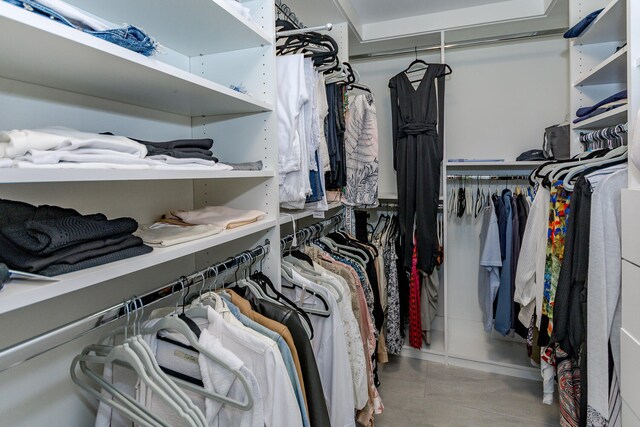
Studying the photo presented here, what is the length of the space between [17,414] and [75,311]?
0.26m

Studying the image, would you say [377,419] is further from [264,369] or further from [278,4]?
[278,4]

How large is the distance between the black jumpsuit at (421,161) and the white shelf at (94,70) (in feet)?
4.62

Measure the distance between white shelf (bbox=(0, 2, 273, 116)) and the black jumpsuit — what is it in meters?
1.41

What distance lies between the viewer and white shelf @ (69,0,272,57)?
0.97m

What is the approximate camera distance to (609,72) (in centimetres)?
175

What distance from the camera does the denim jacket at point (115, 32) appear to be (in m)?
0.59

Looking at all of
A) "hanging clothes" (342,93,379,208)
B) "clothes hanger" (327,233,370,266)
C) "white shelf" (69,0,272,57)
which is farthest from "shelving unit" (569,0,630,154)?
"white shelf" (69,0,272,57)

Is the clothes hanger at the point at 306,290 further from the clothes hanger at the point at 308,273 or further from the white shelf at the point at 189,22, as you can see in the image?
the white shelf at the point at 189,22

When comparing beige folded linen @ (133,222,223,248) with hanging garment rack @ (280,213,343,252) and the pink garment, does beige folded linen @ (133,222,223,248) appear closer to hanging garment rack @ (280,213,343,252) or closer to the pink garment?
hanging garment rack @ (280,213,343,252)

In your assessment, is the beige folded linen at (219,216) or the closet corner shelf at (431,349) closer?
the beige folded linen at (219,216)

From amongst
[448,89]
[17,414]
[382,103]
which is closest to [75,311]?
[17,414]

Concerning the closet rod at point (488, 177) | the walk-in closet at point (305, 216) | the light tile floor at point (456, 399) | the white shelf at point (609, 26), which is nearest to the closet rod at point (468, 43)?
the walk-in closet at point (305, 216)

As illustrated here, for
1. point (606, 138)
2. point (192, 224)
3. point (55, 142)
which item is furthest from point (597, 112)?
point (55, 142)

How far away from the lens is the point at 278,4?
5.63ft
